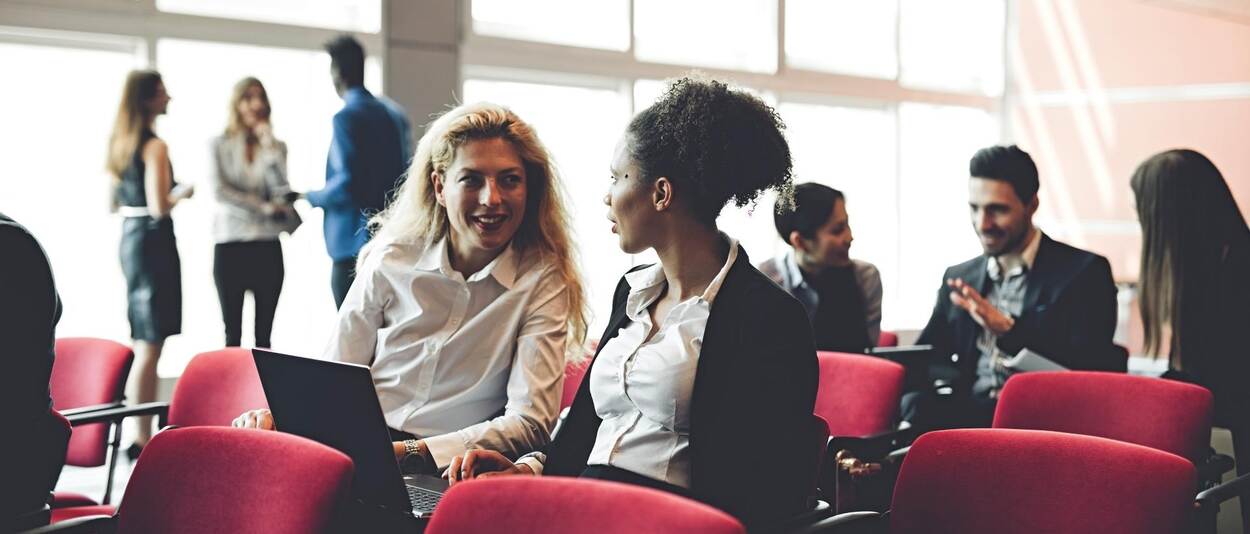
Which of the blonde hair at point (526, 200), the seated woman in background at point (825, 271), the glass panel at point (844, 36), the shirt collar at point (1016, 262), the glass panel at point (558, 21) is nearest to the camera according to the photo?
the blonde hair at point (526, 200)

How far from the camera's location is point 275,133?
598 centimetres

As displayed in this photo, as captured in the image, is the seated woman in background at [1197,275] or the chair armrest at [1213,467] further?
the seated woman in background at [1197,275]

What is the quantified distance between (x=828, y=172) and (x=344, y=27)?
396cm

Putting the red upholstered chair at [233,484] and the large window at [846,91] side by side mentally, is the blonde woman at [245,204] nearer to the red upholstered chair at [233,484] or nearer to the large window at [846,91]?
the large window at [846,91]

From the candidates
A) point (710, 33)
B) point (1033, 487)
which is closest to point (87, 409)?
point (1033, 487)

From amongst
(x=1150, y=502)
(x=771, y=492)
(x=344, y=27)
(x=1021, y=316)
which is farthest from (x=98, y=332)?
(x=1150, y=502)

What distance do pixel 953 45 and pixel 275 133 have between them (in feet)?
18.1

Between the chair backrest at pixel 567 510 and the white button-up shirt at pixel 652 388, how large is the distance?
49cm

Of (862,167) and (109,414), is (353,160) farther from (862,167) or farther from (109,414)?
(862,167)

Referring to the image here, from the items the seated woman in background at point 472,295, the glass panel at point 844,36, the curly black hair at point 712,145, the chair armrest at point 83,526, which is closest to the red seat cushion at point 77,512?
the seated woman in background at point 472,295

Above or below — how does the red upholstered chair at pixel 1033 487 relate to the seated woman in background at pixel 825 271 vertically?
below

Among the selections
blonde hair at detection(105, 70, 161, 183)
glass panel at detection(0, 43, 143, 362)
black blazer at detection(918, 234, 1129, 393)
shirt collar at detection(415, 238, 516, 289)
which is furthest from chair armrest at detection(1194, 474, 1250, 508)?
glass panel at detection(0, 43, 143, 362)

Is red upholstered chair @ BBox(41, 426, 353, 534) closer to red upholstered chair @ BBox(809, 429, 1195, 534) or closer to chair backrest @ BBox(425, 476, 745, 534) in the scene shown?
chair backrest @ BBox(425, 476, 745, 534)

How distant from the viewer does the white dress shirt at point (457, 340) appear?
2.62 meters
